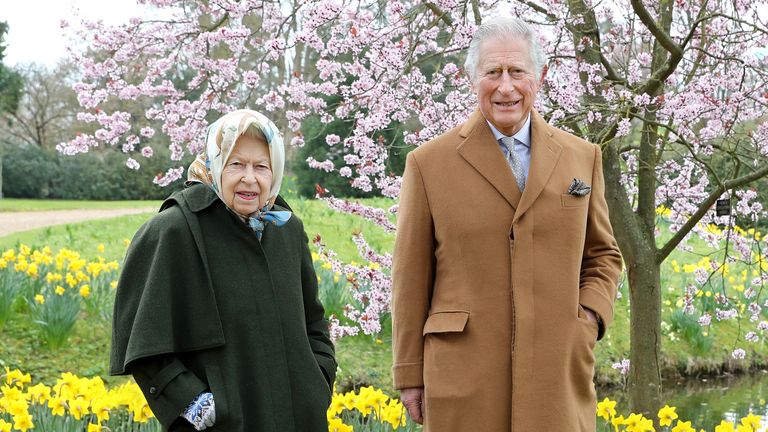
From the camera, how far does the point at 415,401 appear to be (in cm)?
219

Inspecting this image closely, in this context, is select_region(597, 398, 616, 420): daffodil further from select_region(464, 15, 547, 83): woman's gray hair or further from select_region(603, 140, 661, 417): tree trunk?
select_region(464, 15, 547, 83): woman's gray hair

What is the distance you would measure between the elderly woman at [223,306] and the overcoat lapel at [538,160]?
24.8 inches

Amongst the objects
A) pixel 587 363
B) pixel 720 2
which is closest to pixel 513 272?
pixel 587 363

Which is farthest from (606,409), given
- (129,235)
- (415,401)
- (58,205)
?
(58,205)

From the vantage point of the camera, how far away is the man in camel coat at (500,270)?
2.07 meters

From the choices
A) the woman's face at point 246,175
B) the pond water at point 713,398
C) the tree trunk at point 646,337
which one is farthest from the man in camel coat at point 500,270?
the pond water at point 713,398

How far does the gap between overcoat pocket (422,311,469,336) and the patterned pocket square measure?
1.42 ft

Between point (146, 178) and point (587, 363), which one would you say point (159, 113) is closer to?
point (587, 363)

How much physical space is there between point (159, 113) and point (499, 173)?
12.1 ft

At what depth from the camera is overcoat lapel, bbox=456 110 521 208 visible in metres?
2.14

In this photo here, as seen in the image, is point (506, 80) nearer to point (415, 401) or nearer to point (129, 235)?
point (415, 401)

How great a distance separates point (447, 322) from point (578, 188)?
50cm

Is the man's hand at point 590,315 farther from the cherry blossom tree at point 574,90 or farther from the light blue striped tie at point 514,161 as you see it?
the cherry blossom tree at point 574,90

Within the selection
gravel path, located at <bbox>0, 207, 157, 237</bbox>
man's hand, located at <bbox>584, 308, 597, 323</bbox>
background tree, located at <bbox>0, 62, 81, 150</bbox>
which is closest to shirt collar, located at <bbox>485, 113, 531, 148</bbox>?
man's hand, located at <bbox>584, 308, 597, 323</bbox>
